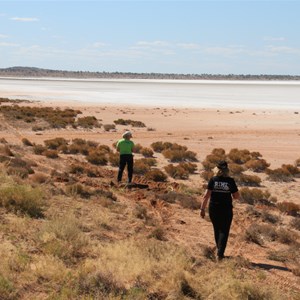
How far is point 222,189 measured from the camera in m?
7.98

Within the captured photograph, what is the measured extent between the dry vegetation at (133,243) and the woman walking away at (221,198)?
466 mm

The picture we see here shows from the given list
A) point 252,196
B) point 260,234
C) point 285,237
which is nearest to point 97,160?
point 252,196

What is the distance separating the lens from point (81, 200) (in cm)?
1205

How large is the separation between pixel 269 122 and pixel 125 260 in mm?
38952

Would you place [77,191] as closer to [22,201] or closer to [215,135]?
[22,201]

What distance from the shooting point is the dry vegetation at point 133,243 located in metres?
6.39

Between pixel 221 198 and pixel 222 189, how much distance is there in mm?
168

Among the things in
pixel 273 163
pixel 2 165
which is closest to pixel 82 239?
pixel 2 165

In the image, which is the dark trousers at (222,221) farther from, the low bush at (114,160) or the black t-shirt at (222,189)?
the low bush at (114,160)

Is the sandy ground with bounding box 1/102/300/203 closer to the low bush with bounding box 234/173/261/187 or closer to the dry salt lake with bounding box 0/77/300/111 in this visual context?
the low bush with bounding box 234/173/261/187

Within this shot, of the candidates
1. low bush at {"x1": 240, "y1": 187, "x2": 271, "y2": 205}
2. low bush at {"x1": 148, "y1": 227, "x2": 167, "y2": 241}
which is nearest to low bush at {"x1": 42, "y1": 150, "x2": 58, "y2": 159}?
low bush at {"x1": 240, "y1": 187, "x2": 271, "y2": 205}

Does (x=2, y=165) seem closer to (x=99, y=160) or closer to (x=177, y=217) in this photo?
(x=99, y=160)

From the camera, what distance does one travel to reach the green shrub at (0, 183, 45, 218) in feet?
32.2

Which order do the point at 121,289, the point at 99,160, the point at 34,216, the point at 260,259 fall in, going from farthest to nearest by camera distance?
the point at 99,160 → the point at 34,216 → the point at 260,259 → the point at 121,289
